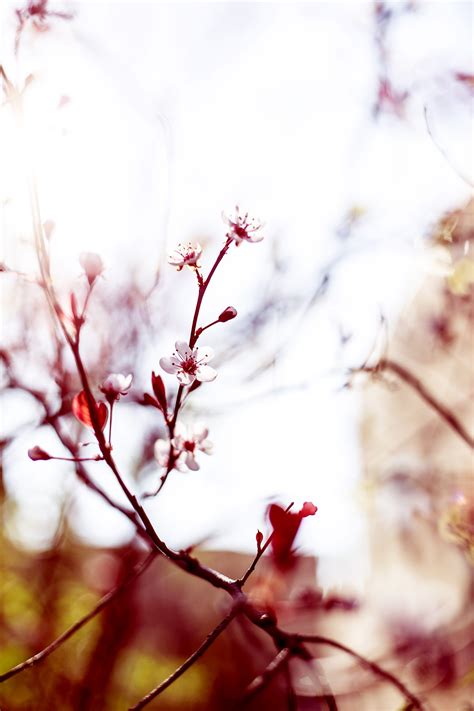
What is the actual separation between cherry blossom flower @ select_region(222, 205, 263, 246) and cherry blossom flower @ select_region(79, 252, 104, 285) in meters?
0.15

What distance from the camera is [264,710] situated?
5.54 meters

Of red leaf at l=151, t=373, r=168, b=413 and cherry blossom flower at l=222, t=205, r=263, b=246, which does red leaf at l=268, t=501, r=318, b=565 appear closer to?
red leaf at l=151, t=373, r=168, b=413

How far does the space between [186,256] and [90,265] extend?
0.41 ft

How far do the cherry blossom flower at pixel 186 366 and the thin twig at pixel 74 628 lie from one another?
27 centimetres

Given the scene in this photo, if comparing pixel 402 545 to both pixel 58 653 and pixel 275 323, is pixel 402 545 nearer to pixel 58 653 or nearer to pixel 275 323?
pixel 58 653

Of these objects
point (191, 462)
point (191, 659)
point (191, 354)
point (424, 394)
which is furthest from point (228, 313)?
point (424, 394)

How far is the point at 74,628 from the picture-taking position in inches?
28.5

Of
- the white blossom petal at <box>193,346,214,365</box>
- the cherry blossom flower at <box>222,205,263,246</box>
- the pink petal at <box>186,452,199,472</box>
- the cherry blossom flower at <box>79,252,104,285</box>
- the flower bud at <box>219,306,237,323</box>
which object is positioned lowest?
the pink petal at <box>186,452,199,472</box>

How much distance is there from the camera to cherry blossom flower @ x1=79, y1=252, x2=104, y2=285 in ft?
2.05

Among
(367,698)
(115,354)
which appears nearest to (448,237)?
(115,354)

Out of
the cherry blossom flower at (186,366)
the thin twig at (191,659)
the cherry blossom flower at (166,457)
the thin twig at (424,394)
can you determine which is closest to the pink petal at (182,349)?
the cherry blossom flower at (186,366)

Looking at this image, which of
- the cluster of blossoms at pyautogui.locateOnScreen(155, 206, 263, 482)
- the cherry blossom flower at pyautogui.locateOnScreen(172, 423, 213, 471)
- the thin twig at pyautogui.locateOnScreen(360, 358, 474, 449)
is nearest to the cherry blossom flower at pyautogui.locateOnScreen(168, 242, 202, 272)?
the cluster of blossoms at pyautogui.locateOnScreen(155, 206, 263, 482)

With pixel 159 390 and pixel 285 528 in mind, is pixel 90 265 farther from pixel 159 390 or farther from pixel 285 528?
pixel 285 528

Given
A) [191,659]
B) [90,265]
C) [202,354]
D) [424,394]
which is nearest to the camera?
[191,659]
